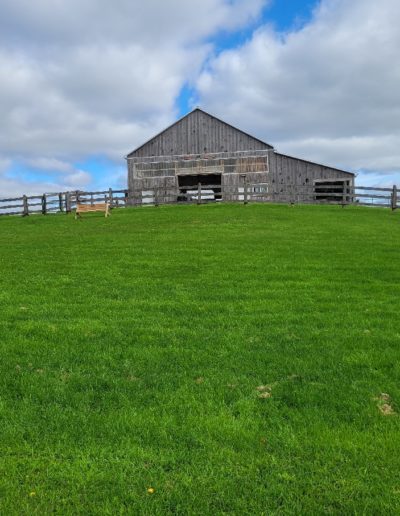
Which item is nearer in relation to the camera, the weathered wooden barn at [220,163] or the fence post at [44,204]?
the fence post at [44,204]

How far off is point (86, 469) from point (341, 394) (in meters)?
2.63

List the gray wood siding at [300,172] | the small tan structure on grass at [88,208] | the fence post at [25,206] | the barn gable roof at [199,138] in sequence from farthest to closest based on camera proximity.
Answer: the barn gable roof at [199,138] < the gray wood siding at [300,172] < the fence post at [25,206] < the small tan structure on grass at [88,208]

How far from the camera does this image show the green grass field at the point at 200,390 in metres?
3.38

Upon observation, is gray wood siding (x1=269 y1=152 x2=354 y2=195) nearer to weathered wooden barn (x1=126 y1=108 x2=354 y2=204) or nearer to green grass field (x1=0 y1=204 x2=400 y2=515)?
weathered wooden barn (x1=126 y1=108 x2=354 y2=204)

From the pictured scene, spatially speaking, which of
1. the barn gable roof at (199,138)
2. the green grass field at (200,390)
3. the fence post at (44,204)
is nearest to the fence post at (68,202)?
the fence post at (44,204)

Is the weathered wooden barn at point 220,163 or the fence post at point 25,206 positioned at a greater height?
the weathered wooden barn at point 220,163

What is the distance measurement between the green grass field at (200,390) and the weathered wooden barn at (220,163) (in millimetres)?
26650

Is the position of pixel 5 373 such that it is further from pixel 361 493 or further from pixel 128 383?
pixel 361 493

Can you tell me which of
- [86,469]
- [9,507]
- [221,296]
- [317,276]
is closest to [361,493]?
[86,469]

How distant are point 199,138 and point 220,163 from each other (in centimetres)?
267

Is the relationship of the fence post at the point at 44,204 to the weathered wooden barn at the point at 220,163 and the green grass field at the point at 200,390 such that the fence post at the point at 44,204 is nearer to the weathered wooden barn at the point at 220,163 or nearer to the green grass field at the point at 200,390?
the weathered wooden barn at the point at 220,163

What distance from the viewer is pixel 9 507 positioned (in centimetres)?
319

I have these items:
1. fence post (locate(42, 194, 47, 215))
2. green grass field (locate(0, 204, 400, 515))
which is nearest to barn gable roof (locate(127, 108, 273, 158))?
fence post (locate(42, 194, 47, 215))

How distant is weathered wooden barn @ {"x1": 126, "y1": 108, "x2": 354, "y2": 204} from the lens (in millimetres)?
36562
